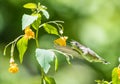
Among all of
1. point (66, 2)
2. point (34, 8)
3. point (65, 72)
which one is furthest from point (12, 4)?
point (34, 8)

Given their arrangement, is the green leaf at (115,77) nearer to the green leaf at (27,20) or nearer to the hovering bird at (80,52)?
the hovering bird at (80,52)

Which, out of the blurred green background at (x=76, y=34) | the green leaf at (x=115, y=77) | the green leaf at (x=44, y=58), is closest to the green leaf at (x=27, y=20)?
the green leaf at (x=44, y=58)

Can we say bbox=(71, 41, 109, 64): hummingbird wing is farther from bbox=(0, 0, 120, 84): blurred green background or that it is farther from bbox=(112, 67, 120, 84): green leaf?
bbox=(0, 0, 120, 84): blurred green background

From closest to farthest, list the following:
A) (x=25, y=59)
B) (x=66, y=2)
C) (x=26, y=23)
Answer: (x=26, y=23) < (x=25, y=59) < (x=66, y=2)

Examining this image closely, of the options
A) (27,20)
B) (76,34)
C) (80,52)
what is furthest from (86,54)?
→ (76,34)

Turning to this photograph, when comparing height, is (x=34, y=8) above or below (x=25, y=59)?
below

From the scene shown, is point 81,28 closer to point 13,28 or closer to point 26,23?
point 13,28
